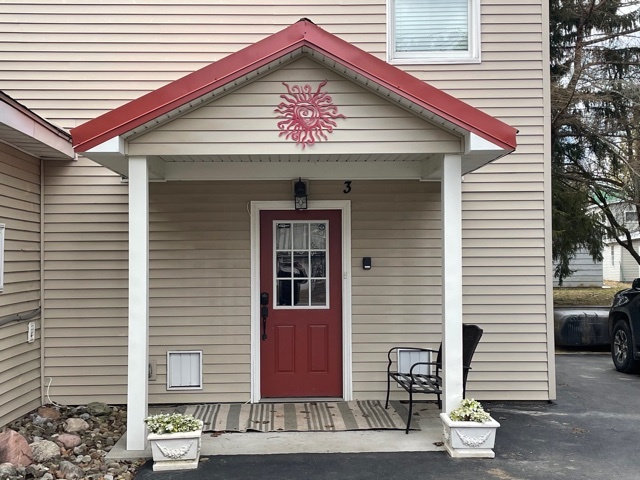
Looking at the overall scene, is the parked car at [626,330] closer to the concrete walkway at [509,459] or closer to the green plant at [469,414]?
the concrete walkway at [509,459]

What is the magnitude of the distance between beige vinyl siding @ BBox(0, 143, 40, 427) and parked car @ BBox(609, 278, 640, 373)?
684cm

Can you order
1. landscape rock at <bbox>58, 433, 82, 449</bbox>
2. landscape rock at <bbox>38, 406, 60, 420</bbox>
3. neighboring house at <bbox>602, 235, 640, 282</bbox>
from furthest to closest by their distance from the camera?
neighboring house at <bbox>602, 235, 640, 282</bbox>, landscape rock at <bbox>38, 406, 60, 420</bbox>, landscape rock at <bbox>58, 433, 82, 449</bbox>

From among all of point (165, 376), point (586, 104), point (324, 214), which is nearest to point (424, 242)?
point (324, 214)

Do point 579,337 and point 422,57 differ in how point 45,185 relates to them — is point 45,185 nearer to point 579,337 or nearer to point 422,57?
point 422,57

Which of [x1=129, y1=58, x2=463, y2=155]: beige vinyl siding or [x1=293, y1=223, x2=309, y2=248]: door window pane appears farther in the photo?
[x1=293, y1=223, x2=309, y2=248]: door window pane

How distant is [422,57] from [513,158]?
1.43 m

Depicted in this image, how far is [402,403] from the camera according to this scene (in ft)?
17.9

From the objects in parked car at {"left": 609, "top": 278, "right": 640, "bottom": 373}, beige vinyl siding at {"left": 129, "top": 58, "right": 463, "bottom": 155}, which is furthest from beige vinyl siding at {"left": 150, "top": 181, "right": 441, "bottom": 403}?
parked car at {"left": 609, "top": 278, "right": 640, "bottom": 373}

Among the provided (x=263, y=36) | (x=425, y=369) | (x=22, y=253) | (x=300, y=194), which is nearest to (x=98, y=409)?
(x=22, y=253)

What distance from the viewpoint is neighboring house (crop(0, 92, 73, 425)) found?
15.5 ft

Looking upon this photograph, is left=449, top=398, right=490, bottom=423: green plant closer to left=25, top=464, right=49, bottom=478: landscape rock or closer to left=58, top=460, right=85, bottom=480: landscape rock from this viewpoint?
left=58, top=460, right=85, bottom=480: landscape rock

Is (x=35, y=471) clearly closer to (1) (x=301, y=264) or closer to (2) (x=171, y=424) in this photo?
(2) (x=171, y=424)

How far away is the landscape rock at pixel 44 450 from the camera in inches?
161

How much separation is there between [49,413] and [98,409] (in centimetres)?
44
